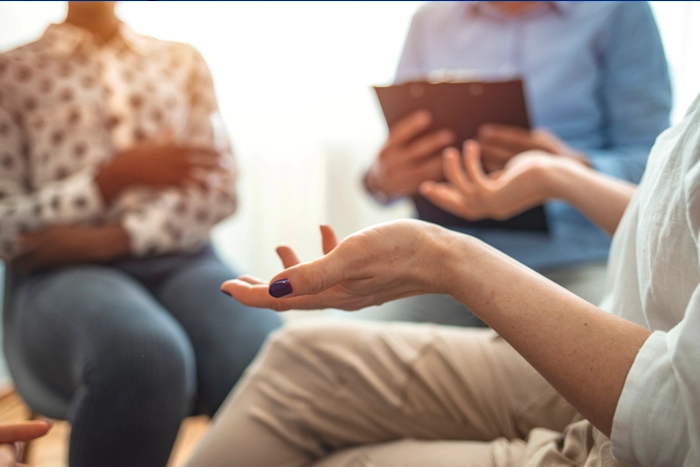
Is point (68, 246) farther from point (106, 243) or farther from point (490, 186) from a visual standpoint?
point (490, 186)

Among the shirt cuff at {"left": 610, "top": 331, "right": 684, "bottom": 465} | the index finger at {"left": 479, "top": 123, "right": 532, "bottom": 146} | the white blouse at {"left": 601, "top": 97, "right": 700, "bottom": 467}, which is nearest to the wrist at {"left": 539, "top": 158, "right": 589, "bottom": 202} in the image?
the index finger at {"left": 479, "top": 123, "right": 532, "bottom": 146}

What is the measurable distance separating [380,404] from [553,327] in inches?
8.7

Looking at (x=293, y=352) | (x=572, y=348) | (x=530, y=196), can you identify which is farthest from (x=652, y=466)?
(x=530, y=196)

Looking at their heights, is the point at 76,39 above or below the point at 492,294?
above

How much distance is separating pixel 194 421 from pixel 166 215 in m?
0.30

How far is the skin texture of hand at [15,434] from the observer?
33 centimetres

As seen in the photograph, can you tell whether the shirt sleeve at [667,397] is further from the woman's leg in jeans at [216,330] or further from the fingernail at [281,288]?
the woman's leg in jeans at [216,330]

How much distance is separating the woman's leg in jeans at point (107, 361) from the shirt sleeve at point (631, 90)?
569mm

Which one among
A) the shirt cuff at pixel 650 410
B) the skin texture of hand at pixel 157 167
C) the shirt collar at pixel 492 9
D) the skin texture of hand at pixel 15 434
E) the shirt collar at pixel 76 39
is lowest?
the skin texture of hand at pixel 15 434

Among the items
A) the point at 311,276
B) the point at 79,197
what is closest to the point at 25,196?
the point at 79,197

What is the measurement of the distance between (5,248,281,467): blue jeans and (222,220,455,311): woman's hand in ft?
0.71

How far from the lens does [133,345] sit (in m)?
0.53

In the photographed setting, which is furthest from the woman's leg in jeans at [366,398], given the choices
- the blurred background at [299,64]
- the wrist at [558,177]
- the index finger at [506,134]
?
the index finger at [506,134]

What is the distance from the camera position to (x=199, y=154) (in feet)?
2.19
